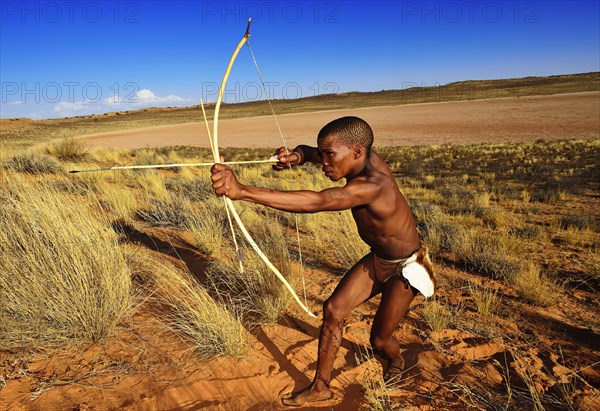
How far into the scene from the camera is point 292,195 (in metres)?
2.09

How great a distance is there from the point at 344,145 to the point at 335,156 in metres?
0.09

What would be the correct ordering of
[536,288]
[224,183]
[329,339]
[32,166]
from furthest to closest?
[32,166] < [536,288] < [329,339] < [224,183]

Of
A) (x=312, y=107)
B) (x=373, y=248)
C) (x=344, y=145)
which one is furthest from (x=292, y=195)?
(x=312, y=107)

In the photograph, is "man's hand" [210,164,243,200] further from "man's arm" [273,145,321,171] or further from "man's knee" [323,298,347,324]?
"man's knee" [323,298,347,324]

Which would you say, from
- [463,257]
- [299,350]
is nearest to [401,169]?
[463,257]

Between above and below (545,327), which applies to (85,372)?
above

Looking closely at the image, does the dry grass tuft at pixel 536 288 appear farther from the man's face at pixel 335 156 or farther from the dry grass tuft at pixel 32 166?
the dry grass tuft at pixel 32 166

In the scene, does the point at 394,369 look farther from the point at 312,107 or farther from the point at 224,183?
the point at 312,107

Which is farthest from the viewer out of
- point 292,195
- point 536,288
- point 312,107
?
point 312,107

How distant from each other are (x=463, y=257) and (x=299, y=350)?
3.25 meters

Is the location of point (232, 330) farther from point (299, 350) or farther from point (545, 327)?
point (545, 327)

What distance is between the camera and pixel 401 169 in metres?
16.2

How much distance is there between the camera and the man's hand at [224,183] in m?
1.96

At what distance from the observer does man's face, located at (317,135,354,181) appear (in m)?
2.35
